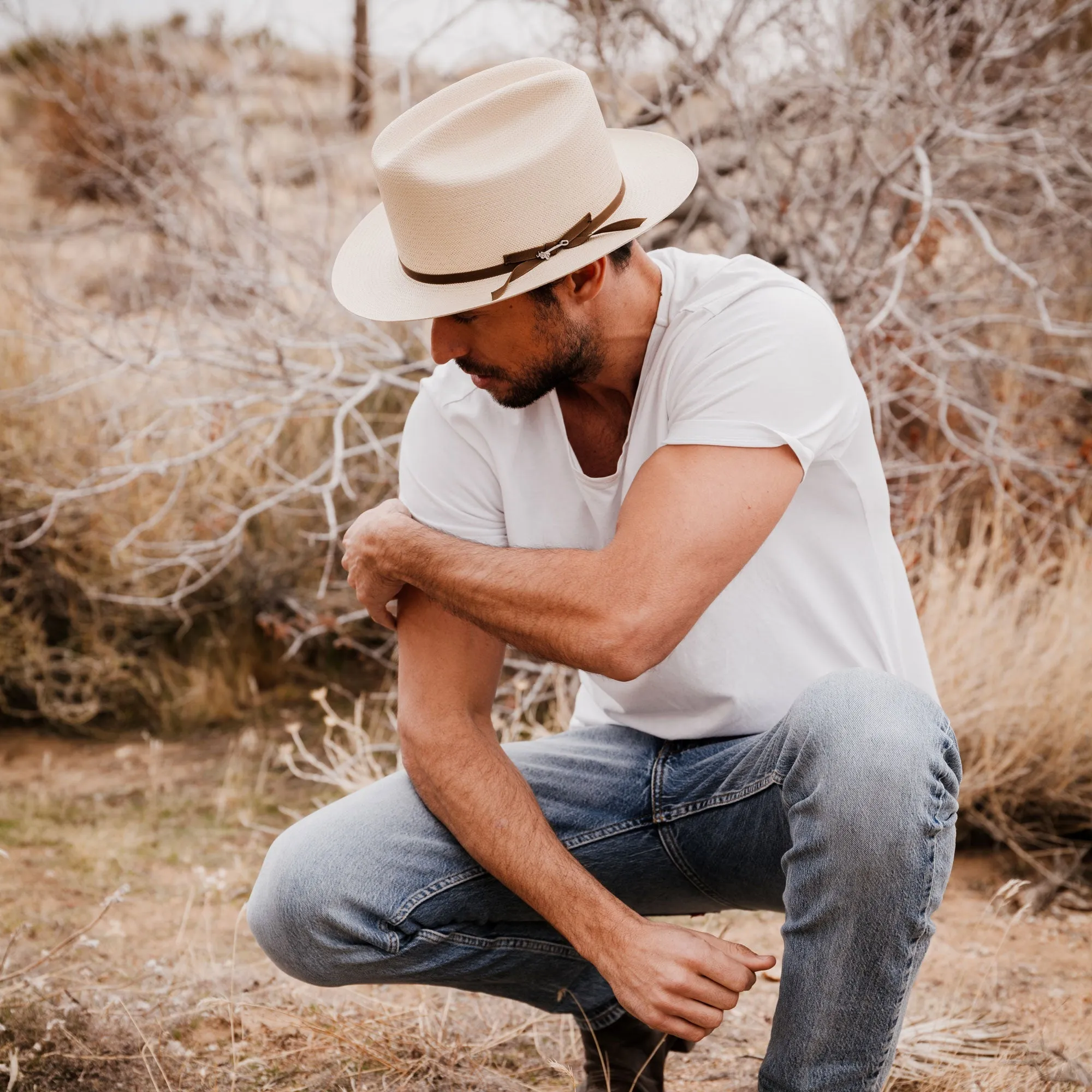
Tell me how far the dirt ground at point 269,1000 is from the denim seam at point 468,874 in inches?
15.6

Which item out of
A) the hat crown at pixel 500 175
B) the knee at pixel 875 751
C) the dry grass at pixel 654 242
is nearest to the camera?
the knee at pixel 875 751

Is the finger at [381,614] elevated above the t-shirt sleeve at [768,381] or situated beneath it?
situated beneath

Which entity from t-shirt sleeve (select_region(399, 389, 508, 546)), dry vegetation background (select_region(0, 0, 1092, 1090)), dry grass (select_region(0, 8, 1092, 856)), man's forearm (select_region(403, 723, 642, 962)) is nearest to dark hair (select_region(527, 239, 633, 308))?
t-shirt sleeve (select_region(399, 389, 508, 546))

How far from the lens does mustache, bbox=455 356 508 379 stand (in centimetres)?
193

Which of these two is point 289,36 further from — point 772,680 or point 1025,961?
point 1025,961

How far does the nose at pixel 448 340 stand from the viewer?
189 centimetres

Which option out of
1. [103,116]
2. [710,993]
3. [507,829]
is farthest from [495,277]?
[103,116]

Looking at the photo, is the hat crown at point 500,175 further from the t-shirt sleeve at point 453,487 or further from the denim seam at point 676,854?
the denim seam at point 676,854

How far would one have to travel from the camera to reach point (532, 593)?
1.74 metres

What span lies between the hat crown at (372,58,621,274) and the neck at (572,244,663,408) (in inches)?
5.5

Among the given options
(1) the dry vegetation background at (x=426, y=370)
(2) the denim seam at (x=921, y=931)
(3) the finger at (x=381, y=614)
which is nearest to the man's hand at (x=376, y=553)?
(3) the finger at (x=381, y=614)

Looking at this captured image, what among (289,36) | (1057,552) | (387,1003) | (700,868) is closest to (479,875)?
(700,868)

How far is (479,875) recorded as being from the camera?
1928mm

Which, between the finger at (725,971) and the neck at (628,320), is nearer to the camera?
the finger at (725,971)
